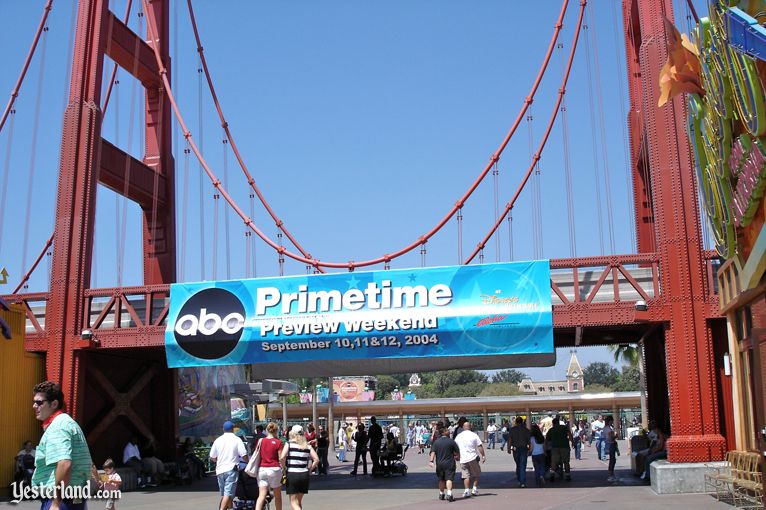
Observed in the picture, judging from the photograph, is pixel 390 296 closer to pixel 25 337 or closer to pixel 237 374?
pixel 25 337

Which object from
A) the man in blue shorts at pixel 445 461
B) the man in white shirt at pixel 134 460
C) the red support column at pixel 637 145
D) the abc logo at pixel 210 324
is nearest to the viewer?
the man in blue shorts at pixel 445 461

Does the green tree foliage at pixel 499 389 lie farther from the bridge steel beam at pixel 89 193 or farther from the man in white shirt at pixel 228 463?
the man in white shirt at pixel 228 463

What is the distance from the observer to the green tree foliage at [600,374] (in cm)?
15812

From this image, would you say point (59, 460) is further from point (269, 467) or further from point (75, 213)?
point (75, 213)

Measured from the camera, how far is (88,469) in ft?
23.8

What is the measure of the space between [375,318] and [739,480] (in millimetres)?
8659

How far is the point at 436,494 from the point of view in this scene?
19.0 m

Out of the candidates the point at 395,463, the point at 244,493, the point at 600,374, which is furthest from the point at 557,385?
the point at 244,493

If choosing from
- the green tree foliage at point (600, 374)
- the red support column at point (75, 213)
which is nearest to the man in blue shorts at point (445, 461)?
the red support column at point (75, 213)

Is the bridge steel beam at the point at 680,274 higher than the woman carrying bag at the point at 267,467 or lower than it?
higher

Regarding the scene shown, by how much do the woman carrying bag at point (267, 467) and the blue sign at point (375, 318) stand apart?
22.3 ft

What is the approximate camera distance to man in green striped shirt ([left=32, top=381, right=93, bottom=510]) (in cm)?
683

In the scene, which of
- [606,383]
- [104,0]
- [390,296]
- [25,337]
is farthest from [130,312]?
[606,383]

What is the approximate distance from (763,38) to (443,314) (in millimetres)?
10709
